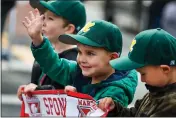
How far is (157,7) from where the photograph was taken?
500 inches

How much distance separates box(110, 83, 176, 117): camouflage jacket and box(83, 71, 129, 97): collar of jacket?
0.85 feet

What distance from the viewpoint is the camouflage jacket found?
367 centimetres

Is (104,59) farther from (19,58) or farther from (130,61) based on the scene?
(19,58)

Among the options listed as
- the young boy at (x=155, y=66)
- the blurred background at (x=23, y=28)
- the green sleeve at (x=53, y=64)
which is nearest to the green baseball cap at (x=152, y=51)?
the young boy at (x=155, y=66)

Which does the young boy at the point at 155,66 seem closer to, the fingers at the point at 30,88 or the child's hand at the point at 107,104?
the child's hand at the point at 107,104

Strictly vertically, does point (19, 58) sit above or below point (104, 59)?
below

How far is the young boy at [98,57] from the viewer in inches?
164

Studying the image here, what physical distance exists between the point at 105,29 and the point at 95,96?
0.42 meters

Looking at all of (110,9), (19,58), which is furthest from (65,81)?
(110,9)

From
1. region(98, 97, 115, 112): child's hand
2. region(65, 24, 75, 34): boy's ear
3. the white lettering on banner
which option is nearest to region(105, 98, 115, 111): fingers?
region(98, 97, 115, 112): child's hand

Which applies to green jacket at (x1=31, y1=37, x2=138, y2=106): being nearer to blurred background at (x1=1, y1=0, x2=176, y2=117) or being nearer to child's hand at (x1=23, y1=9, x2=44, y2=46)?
child's hand at (x1=23, y1=9, x2=44, y2=46)

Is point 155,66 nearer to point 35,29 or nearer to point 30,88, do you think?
point 35,29

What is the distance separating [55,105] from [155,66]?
0.87m

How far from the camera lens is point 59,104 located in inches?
171
